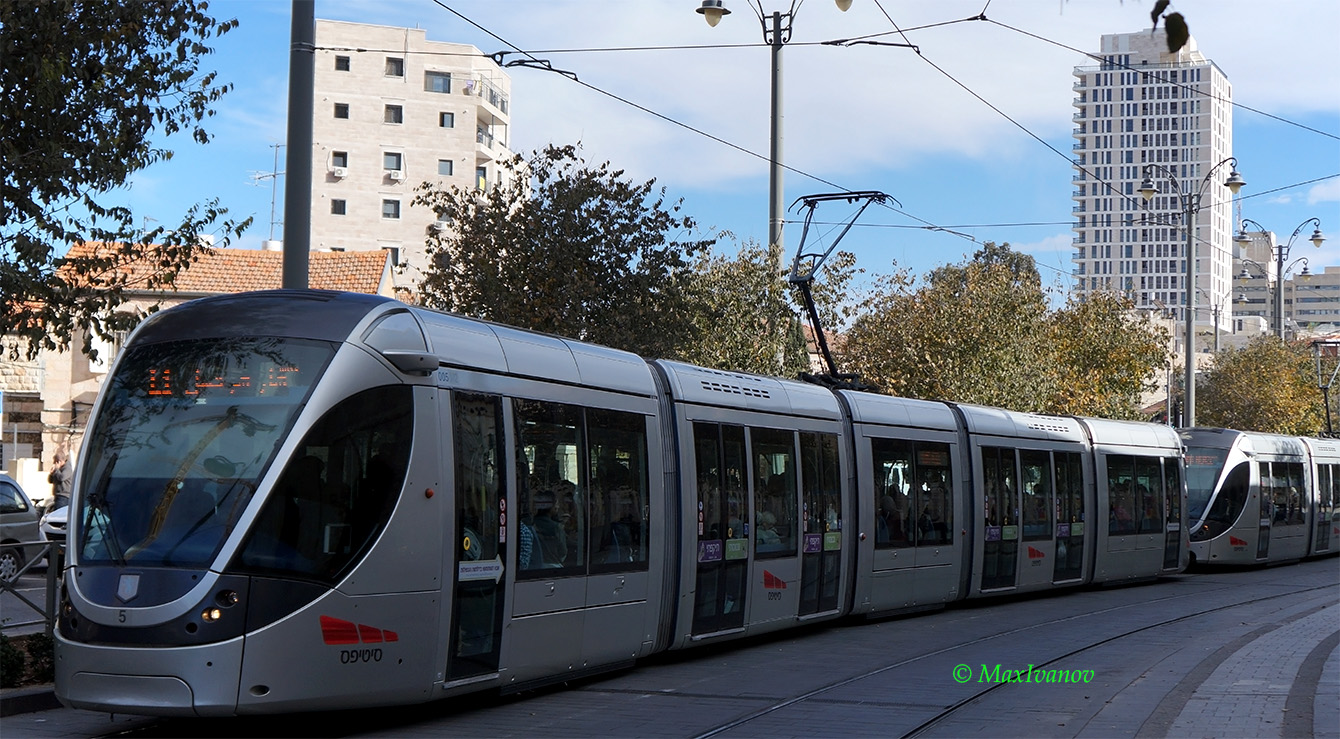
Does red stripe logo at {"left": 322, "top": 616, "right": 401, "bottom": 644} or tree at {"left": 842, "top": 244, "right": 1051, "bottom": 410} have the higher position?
tree at {"left": 842, "top": 244, "right": 1051, "bottom": 410}

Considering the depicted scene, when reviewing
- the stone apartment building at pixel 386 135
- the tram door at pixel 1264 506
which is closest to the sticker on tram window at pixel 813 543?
the tram door at pixel 1264 506

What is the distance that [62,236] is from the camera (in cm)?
1184

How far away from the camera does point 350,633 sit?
8.90 meters

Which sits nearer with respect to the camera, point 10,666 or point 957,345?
point 10,666

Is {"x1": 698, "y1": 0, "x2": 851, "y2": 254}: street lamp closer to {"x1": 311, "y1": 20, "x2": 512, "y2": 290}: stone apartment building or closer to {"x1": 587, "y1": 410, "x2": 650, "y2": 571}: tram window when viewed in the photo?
{"x1": 587, "y1": 410, "x2": 650, "y2": 571}: tram window

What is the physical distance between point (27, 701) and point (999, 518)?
1332 cm

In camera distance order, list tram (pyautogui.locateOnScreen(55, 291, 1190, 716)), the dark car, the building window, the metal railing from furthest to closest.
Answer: the building window → the dark car → the metal railing → tram (pyautogui.locateOnScreen(55, 291, 1190, 716))

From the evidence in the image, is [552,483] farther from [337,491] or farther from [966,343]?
[966,343]

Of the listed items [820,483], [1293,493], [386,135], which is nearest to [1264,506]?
[1293,493]

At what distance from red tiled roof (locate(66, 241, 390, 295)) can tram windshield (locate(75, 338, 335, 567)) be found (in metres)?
34.5

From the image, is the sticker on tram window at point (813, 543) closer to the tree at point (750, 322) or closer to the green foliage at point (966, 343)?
the tree at point (750, 322)

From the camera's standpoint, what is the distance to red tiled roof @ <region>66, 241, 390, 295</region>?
43531mm

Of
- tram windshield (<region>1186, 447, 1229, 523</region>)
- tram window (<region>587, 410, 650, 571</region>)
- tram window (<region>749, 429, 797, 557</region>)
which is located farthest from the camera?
tram windshield (<region>1186, 447, 1229, 523</region>)

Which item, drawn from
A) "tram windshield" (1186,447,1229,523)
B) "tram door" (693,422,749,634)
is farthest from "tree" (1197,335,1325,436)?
"tram door" (693,422,749,634)
